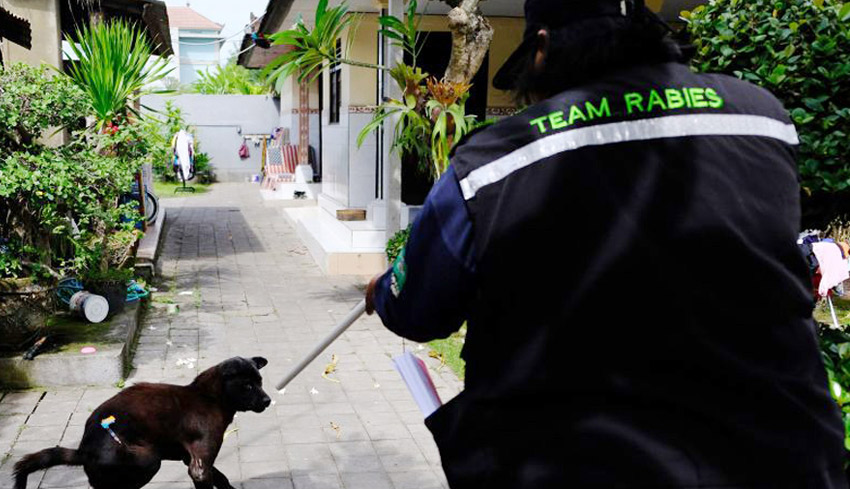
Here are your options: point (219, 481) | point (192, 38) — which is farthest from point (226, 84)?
point (192, 38)

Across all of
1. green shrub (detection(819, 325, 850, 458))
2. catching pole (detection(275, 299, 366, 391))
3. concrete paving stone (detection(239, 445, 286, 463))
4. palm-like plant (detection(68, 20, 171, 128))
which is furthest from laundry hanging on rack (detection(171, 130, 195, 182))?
green shrub (detection(819, 325, 850, 458))

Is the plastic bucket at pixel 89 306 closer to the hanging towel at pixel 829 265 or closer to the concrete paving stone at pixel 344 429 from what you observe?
the concrete paving stone at pixel 344 429

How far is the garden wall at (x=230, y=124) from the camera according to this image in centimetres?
2569

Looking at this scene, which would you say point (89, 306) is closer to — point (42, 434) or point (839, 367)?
point (42, 434)

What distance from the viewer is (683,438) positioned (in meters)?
1.57

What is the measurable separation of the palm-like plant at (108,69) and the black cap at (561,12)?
18.1 feet

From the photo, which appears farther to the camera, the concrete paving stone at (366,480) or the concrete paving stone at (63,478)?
the concrete paving stone at (366,480)

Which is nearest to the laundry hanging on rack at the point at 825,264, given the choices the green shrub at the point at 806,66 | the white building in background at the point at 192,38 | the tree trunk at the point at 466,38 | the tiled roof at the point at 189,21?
the tree trunk at the point at 466,38

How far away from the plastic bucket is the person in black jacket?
535 cm

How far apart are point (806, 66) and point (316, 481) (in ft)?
9.95

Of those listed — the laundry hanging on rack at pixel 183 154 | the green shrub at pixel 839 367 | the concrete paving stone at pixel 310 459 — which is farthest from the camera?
the laundry hanging on rack at pixel 183 154

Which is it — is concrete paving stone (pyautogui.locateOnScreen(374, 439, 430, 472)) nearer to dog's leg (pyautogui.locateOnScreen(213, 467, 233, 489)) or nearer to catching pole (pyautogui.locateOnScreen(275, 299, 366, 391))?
dog's leg (pyautogui.locateOnScreen(213, 467, 233, 489))

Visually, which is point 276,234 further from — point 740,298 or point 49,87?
point 740,298

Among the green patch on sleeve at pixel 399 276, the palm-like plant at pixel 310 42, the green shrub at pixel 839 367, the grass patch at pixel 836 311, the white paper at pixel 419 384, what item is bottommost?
the grass patch at pixel 836 311
